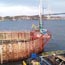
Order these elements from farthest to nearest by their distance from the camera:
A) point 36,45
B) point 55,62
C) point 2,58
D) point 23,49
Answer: point 36,45 < point 23,49 < point 2,58 < point 55,62

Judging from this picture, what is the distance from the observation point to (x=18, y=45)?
46.3m

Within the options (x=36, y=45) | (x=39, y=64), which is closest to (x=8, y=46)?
(x=36, y=45)

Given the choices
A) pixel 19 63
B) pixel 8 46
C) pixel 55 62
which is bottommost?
pixel 19 63

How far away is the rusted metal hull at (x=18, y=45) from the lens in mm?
44819

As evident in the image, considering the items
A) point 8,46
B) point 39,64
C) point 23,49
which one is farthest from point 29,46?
point 39,64

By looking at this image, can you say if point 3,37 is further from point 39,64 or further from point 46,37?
point 39,64

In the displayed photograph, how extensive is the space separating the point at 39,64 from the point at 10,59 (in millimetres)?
17255

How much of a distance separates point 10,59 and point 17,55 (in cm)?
171

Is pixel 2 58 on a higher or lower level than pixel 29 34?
lower

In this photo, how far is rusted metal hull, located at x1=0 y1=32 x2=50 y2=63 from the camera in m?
44.8

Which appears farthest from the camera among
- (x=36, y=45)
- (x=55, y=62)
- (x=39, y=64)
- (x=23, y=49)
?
(x=36, y=45)

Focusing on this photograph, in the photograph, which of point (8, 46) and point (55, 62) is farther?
point (8, 46)

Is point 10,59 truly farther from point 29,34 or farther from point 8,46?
point 29,34

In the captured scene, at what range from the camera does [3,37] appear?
49.4m
